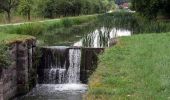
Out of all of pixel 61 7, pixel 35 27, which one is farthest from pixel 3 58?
pixel 61 7

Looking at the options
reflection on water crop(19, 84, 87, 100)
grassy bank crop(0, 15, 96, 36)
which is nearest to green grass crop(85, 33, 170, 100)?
reflection on water crop(19, 84, 87, 100)

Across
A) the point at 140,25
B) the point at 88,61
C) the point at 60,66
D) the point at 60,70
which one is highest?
the point at 140,25

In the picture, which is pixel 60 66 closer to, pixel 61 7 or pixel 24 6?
pixel 24 6

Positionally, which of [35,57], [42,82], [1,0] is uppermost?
[1,0]

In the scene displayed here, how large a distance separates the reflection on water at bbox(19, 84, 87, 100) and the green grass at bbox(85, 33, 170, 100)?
3.57 meters

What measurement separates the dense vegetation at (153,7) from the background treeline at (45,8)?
45.8ft

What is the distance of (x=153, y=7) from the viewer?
54312mm

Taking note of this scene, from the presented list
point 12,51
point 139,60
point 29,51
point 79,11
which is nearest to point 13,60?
point 12,51

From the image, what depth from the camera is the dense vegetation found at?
176 feet

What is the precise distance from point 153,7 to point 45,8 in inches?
656

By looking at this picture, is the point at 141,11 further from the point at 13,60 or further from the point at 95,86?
the point at 95,86

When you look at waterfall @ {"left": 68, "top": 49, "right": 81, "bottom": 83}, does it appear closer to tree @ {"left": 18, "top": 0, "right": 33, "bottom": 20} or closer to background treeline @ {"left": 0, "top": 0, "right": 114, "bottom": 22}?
background treeline @ {"left": 0, "top": 0, "right": 114, "bottom": 22}

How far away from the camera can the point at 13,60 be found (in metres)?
22.7

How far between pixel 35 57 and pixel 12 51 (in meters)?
4.24
